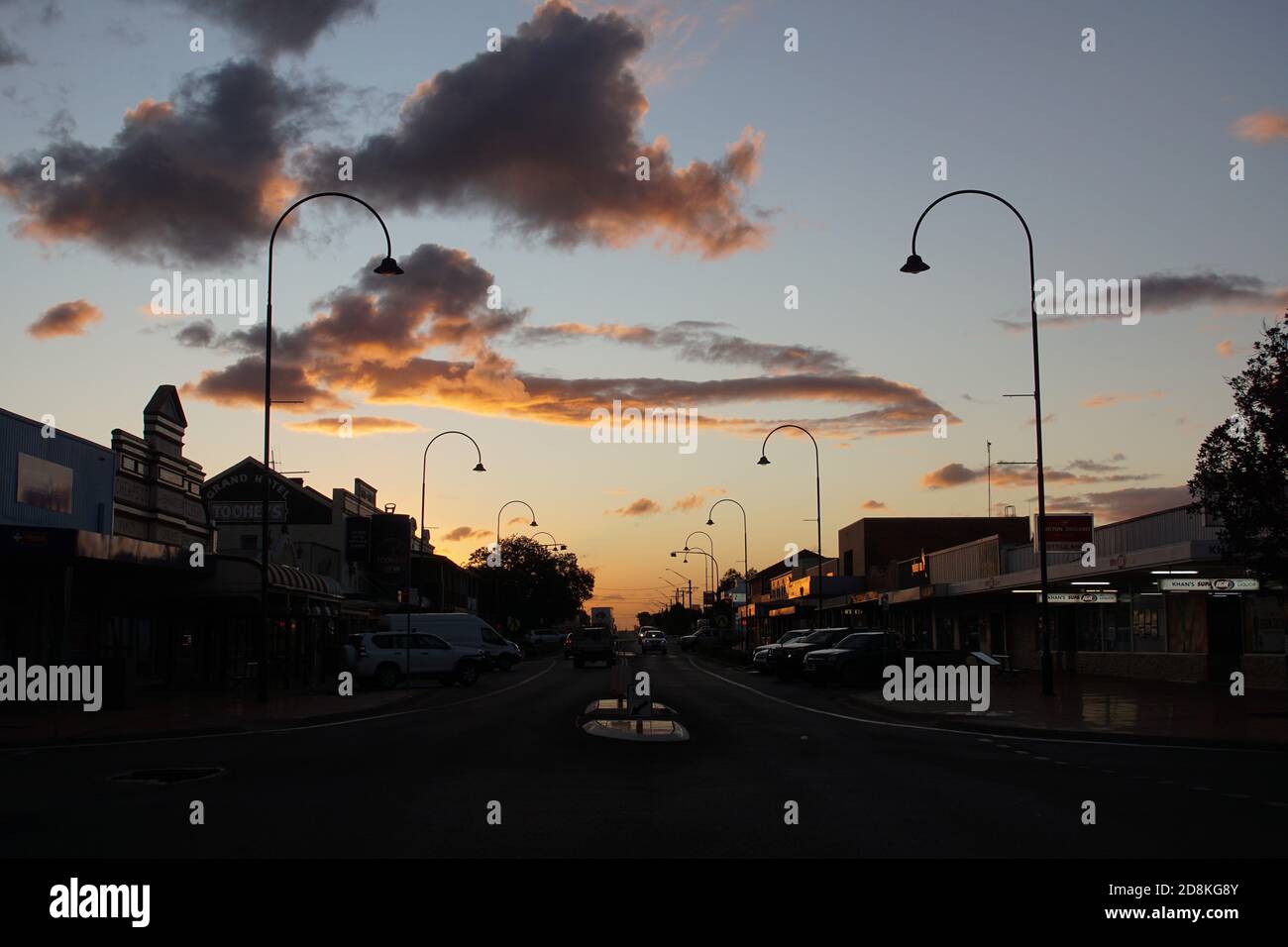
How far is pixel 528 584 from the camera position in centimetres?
13462

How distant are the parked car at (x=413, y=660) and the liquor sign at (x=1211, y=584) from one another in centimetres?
2146

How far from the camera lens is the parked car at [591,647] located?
195 feet

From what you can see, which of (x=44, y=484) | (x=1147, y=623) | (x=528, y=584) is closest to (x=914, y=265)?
(x=1147, y=623)

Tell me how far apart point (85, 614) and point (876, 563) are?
2409 inches

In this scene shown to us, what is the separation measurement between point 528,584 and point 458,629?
8561 centimetres

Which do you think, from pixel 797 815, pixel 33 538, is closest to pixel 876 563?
pixel 33 538

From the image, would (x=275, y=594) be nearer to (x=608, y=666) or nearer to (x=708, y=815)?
(x=608, y=666)

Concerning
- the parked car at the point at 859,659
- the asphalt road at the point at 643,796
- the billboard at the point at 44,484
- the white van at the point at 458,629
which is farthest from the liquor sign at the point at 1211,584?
the billboard at the point at 44,484

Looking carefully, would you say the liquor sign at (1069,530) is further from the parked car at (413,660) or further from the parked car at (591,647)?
the parked car at (591,647)

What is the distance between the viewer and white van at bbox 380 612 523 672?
4788 centimetres

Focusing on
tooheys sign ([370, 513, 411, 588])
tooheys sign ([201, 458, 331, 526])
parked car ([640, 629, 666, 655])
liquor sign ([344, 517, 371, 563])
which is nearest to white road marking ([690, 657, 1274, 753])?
tooheys sign ([201, 458, 331, 526])

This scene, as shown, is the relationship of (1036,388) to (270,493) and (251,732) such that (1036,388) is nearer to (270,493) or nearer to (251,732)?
(251,732)
